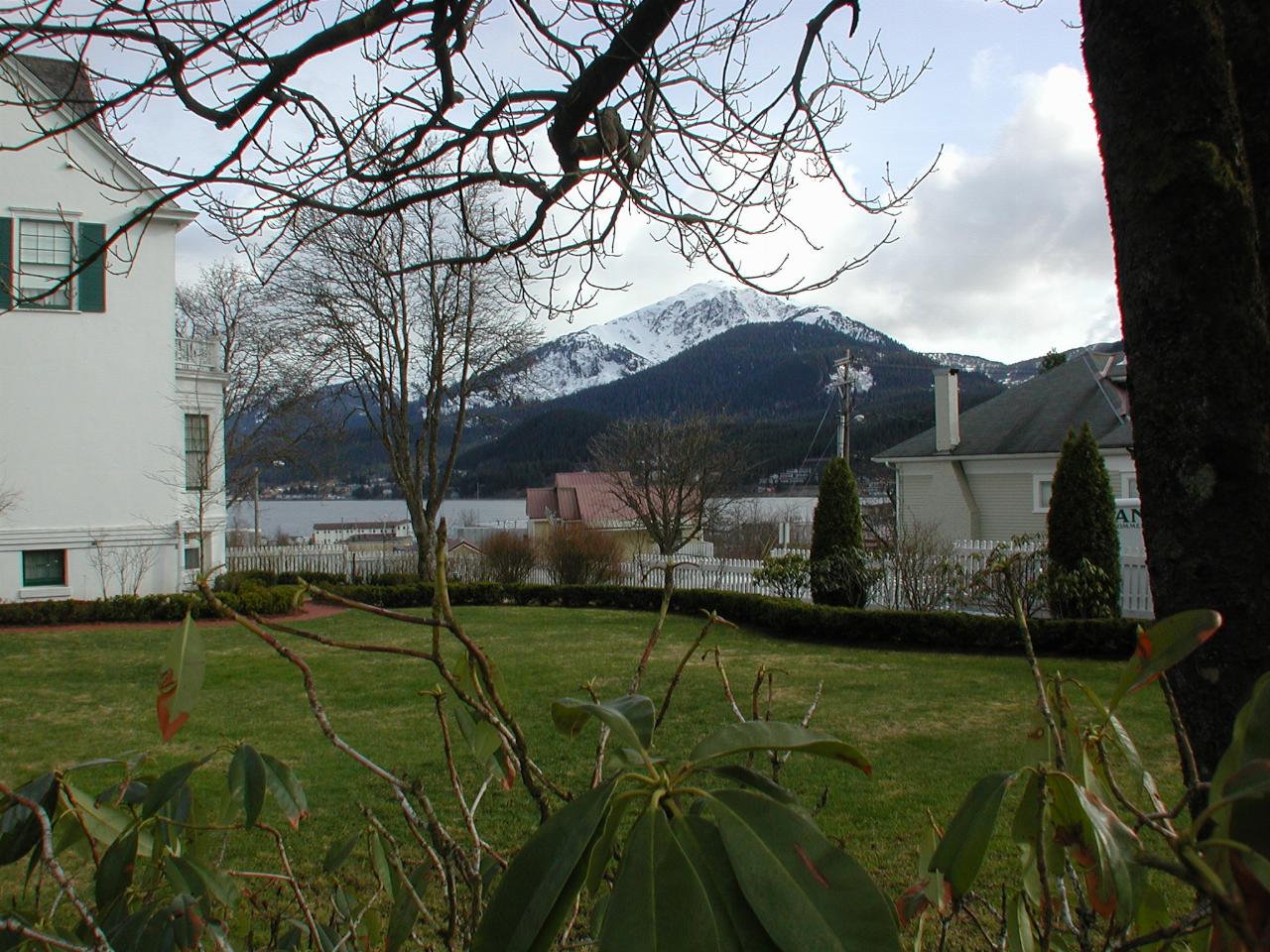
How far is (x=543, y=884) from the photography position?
47 cm

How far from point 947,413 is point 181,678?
23230mm

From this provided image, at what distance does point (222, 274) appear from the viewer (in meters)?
29.0

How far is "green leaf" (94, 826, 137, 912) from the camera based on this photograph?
925mm

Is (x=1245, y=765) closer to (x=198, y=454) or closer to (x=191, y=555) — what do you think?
(x=191, y=555)

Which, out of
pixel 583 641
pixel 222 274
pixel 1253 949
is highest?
pixel 222 274

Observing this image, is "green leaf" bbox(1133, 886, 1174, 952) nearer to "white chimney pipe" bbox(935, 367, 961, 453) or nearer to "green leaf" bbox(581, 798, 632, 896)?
"green leaf" bbox(581, 798, 632, 896)

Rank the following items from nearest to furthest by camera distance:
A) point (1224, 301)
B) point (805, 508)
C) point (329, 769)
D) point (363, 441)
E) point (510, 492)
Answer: point (1224, 301) → point (329, 769) → point (363, 441) → point (805, 508) → point (510, 492)

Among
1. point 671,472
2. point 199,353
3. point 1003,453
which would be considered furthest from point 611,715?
point 671,472

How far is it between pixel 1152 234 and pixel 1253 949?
905mm

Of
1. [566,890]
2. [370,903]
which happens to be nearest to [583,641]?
[370,903]

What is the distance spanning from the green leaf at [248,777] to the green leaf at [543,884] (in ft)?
1.93

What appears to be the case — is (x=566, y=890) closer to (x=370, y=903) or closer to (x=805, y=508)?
(x=370, y=903)

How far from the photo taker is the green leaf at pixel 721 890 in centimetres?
45

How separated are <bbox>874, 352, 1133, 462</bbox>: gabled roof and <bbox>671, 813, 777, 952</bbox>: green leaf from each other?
20452 millimetres
